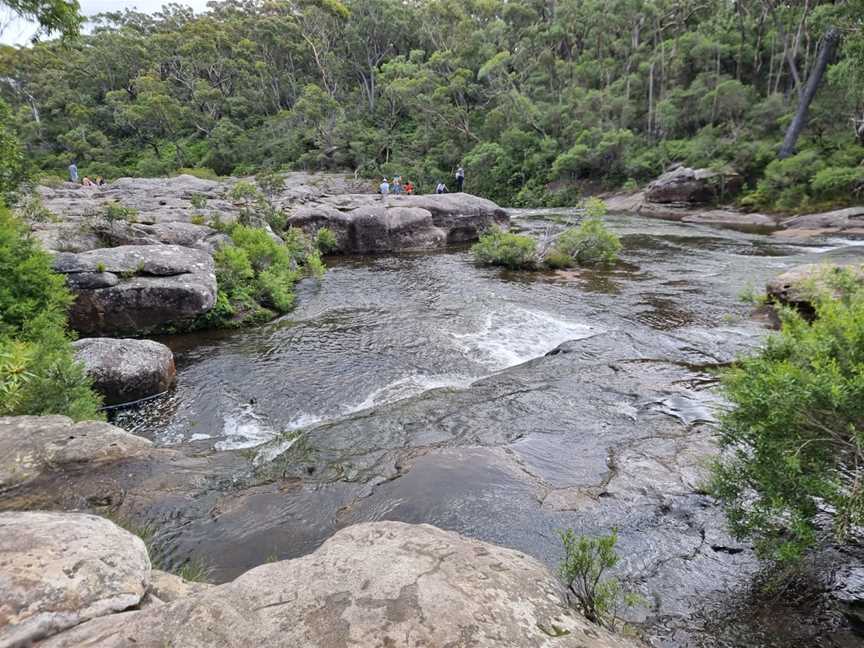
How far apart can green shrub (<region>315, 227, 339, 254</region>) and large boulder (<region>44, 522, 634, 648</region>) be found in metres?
19.0

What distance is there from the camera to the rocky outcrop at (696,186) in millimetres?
30812

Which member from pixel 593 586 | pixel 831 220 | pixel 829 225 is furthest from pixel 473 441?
pixel 831 220

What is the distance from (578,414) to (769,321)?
6.77 meters

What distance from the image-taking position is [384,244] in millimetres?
22688

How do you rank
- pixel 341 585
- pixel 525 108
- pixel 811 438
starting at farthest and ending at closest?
pixel 525 108 → pixel 811 438 → pixel 341 585

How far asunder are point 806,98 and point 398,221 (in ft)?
87.0

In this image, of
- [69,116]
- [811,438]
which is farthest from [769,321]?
[69,116]

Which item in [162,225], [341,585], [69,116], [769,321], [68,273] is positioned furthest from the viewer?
[69,116]

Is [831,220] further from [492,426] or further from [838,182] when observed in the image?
[492,426]

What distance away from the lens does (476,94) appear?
53.6 metres

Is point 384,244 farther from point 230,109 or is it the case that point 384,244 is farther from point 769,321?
point 230,109

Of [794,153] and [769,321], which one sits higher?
[794,153]

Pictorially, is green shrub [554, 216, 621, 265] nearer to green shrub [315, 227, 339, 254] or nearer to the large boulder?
green shrub [315, 227, 339, 254]

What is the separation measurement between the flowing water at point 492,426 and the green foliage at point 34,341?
132cm
